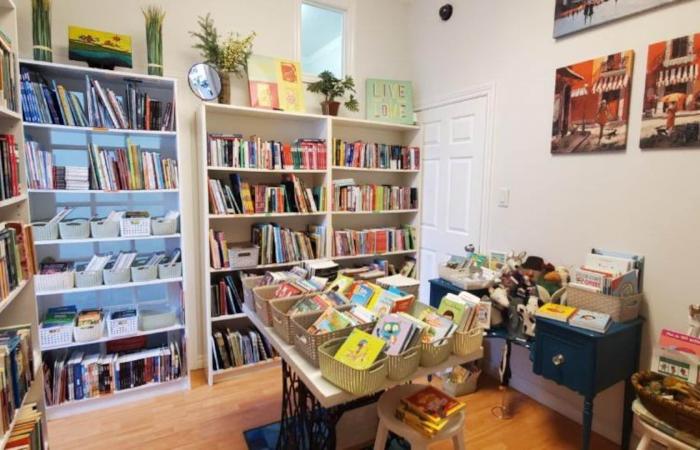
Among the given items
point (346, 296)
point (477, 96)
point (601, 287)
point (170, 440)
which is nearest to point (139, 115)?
point (346, 296)

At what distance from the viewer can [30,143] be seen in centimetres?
207

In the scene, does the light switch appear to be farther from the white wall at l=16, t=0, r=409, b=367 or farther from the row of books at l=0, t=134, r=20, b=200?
the row of books at l=0, t=134, r=20, b=200

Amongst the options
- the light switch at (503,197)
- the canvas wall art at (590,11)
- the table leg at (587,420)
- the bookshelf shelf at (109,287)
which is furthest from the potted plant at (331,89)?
the table leg at (587,420)

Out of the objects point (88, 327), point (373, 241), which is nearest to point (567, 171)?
point (373, 241)

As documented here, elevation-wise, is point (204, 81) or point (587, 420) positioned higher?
point (204, 81)

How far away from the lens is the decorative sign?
325 cm

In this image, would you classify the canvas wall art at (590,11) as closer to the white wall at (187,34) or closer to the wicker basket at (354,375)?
the white wall at (187,34)

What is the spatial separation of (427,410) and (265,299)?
0.81m

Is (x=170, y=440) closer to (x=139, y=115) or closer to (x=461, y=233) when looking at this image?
(x=139, y=115)

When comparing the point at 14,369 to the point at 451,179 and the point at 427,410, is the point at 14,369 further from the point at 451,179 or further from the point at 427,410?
the point at 451,179

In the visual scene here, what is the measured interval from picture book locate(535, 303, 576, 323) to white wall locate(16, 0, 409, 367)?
2249 millimetres

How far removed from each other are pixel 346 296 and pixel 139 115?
5.74 ft

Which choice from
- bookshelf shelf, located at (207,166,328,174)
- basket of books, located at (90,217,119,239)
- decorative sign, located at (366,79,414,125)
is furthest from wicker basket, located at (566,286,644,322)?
basket of books, located at (90,217,119,239)

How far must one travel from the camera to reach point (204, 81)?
249cm
